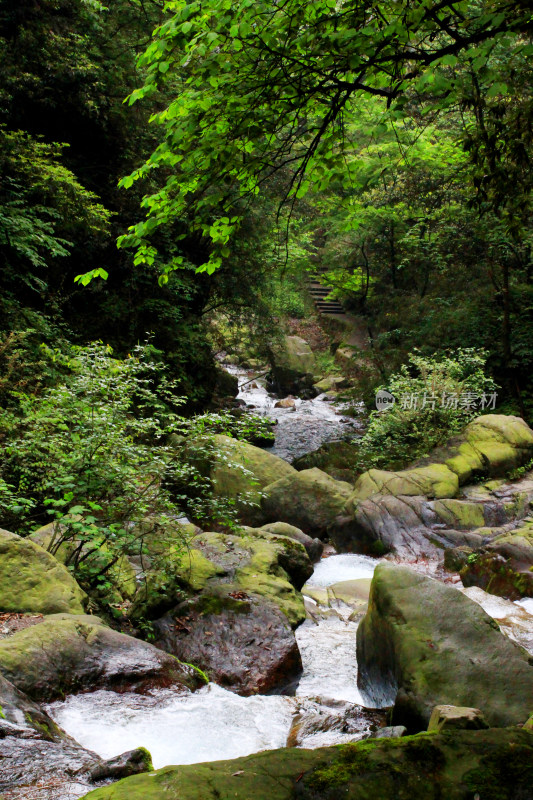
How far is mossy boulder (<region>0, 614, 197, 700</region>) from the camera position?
3.31m

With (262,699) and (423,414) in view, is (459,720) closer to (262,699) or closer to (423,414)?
(262,699)

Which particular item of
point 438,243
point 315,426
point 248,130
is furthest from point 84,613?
point 438,243

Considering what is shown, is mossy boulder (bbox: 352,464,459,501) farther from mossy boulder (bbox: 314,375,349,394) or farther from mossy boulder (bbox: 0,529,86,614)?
mossy boulder (bbox: 314,375,349,394)

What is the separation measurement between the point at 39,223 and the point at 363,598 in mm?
7561

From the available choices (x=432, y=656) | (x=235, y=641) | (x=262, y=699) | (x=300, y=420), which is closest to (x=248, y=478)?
(x=235, y=641)

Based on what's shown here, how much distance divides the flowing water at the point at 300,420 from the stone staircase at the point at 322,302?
24.7 feet

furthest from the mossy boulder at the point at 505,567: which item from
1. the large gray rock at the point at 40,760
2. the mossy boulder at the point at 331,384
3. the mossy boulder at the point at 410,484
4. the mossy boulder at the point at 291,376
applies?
the mossy boulder at the point at 331,384

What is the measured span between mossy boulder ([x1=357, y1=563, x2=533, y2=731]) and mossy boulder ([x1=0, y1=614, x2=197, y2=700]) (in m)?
1.62

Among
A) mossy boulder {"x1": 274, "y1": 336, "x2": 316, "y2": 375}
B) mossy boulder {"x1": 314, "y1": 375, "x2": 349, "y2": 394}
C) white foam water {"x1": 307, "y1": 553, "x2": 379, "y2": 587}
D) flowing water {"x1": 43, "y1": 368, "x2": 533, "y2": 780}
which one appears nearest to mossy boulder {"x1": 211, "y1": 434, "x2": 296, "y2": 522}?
white foam water {"x1": 307, "y1": 553, "x2": 379, "y2": 587}

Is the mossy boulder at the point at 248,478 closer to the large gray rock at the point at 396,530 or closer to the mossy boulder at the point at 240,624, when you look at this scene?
the large gray rock at the point at 396,530

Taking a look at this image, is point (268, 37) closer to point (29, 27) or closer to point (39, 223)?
point (39, 223)

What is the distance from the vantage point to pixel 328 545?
33.5 feet

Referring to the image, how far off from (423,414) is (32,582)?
10.2 metres

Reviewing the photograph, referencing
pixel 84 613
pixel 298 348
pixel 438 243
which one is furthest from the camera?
pixel 298 348
